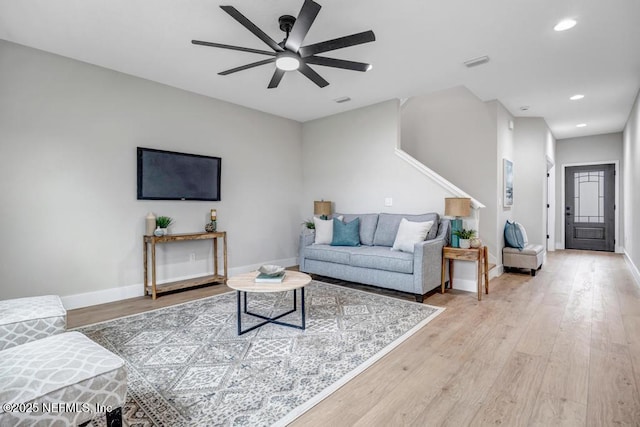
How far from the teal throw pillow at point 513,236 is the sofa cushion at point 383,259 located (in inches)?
91.3

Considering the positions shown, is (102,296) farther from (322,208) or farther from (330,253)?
(322,208)

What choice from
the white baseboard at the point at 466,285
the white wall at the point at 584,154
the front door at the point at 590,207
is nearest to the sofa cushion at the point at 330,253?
the white baseboard at the point at 466,285

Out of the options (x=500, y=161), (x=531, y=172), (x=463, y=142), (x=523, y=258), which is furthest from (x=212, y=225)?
(x=531, y=172)

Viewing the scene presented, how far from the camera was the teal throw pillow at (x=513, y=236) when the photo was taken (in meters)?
5.09

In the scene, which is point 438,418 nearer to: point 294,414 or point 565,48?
point 294,414

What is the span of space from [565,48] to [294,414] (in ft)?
13.1

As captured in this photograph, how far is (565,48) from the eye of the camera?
10.5 ft

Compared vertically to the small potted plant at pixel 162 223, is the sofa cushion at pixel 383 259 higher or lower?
lower

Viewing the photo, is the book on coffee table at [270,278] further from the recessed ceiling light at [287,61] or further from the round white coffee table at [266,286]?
the recessed ceiling light at [287,61]

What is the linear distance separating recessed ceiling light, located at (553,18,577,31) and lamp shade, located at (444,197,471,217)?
1.80 meters

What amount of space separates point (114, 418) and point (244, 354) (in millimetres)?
1060

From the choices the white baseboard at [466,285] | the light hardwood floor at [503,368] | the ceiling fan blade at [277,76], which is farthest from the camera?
the white baseboard at [466,285]

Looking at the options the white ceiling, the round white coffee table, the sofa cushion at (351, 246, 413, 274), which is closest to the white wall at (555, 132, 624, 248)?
the white ceiling

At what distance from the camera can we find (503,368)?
2184 mm
